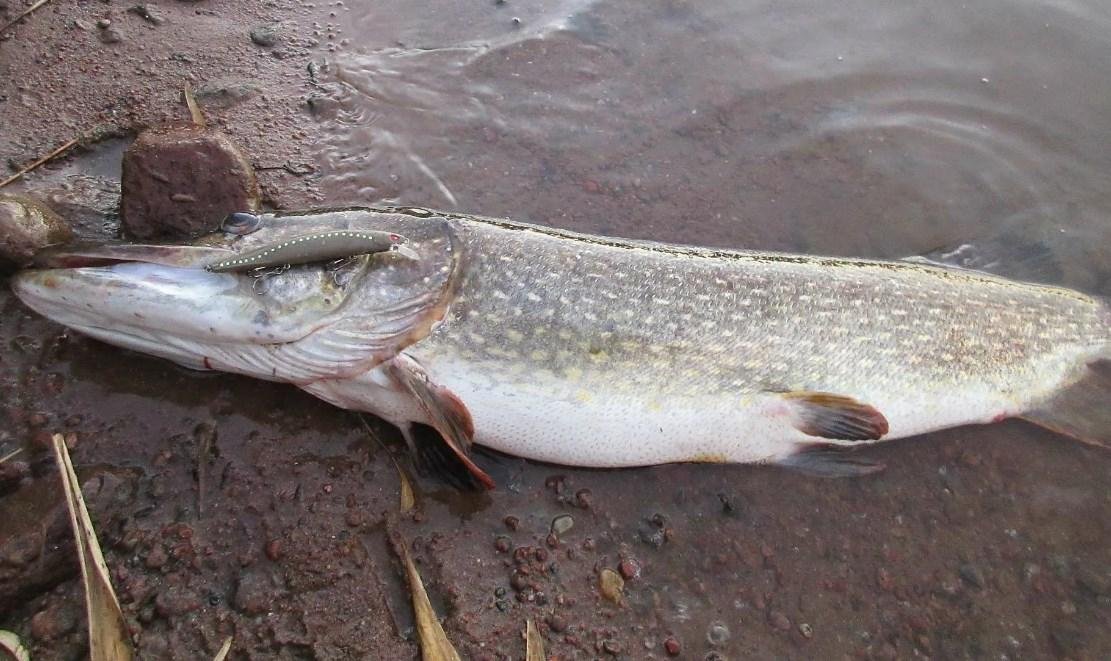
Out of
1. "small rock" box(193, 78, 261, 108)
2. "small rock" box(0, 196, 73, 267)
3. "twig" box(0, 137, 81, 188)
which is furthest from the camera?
"small rock" box(193, 78, 261, 108)

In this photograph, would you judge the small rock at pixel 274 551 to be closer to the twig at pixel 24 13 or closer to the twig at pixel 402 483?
the twig at pixel 402 483

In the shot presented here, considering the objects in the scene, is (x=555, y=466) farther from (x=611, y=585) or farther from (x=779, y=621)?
(x=779, y=621)

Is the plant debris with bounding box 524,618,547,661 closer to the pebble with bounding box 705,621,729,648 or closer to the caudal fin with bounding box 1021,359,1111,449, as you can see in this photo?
the pebble with bounding box 705,621,729,648

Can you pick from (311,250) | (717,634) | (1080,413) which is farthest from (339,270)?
(1080,413)

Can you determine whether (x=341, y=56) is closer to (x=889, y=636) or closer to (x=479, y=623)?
(x=479, y=623)

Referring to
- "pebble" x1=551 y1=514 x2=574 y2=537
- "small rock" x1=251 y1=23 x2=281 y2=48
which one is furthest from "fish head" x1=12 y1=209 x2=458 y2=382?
"small rock" x1=251 y1=23 x2=281 y2=48

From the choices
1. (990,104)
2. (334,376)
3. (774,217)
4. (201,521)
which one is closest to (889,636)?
(774,217)
